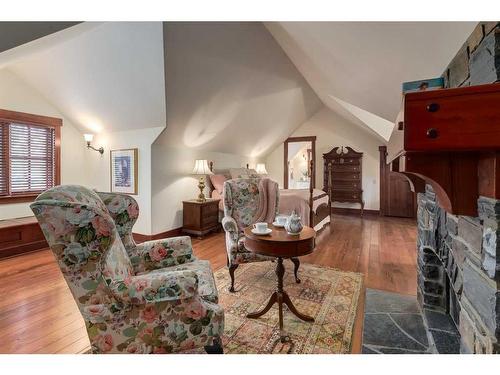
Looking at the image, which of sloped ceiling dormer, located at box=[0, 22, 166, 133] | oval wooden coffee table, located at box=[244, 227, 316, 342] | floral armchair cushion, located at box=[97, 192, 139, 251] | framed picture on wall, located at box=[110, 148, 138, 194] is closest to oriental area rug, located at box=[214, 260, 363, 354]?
oval wooden coffee table, located at box=[244, 227, 316, 342]

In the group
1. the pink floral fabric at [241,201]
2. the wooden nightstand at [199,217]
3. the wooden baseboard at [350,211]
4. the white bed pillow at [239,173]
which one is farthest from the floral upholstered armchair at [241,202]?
the wooden baseboard at [350,211]

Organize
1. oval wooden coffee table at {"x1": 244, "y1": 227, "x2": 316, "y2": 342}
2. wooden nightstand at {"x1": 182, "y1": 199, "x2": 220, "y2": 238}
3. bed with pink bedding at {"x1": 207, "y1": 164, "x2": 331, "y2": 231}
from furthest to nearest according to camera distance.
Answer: wooden nightstand at {"x1": 182, "y1": 199, "x2": 220, "y2": 238}, bed with pink bedding at {"x1": 207, "y1": 164, "x2": 331, "y2": 231}, oval wooden coffee table at {"x1": 244, "y1": 227, "x2": 316, "y2": 342}

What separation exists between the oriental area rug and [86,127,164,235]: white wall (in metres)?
1.92

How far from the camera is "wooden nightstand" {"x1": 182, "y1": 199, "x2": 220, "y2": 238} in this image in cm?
434

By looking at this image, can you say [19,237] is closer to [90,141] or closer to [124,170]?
[124,170]

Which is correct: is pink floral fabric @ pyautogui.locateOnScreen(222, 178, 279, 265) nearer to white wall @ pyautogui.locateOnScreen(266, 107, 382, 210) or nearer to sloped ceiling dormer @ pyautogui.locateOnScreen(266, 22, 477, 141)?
sloped ceiling dormer @ pyautogui.locateOnScreen(266, 22, 477, 141)

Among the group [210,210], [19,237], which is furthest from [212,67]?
[19,237]

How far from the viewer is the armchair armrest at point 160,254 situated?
1.71 m

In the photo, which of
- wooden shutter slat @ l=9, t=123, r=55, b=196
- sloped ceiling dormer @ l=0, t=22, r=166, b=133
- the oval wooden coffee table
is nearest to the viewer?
the oval wooden coffee table

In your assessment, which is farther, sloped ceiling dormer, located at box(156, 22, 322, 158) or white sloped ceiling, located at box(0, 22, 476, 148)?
sloped ceiling dormer, located at box(156, 22, 322, 158)

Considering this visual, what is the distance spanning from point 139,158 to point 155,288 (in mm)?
3371

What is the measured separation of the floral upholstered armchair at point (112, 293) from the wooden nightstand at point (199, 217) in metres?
2.95

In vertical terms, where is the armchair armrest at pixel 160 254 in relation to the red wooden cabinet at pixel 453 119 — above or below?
below

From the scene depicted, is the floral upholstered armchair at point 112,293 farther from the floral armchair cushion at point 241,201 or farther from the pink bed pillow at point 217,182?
the pink bed pillow at point 217,182
